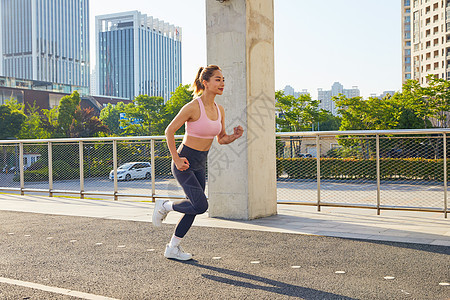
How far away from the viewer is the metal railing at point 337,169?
7.64 metres

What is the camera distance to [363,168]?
326 inches

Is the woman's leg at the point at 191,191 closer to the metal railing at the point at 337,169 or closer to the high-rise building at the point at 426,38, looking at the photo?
the metal railing at the point at 337,169

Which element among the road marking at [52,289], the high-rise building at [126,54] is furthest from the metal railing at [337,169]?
the high-rise building at [126,54]

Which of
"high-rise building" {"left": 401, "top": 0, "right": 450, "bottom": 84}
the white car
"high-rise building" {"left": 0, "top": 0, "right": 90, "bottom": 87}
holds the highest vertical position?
"high-rise building" {"left": 0, "top": 0, "right": 90, "bottom": 87}

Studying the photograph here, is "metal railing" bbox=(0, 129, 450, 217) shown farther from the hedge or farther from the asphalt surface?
the asphalt surface

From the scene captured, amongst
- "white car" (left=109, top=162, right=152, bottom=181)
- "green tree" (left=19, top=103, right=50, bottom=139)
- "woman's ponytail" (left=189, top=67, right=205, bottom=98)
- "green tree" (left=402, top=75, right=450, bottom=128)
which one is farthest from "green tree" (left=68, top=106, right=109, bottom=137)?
"woman's ponytail" (left=189, top=67, right=205, bottom=98)

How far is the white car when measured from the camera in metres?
10.3

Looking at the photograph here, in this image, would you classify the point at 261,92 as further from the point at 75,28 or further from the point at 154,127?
the point at 75,28

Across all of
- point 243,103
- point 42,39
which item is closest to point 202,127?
point 243,103

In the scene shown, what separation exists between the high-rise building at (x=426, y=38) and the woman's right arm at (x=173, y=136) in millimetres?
94848

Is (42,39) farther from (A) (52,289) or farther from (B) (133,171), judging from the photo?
(A) (52,289)

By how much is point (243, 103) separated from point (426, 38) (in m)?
103

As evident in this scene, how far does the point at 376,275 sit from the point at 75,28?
546ft

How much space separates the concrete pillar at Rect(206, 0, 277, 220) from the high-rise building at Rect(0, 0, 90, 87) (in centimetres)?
15303
